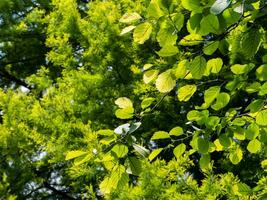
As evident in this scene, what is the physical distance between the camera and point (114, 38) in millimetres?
5137

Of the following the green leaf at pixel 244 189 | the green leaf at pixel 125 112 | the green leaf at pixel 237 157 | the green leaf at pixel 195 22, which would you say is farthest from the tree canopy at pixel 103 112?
the green leaf at pixel 195 22

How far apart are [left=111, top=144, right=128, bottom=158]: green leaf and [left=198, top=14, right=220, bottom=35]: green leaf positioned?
449 millimetres

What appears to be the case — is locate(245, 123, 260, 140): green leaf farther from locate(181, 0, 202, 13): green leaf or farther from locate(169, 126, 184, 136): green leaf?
locate(181, 0, 202, 13): green leaf

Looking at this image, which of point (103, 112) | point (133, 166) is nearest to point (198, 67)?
point (133, 166)

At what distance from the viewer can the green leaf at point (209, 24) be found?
1.39 metres

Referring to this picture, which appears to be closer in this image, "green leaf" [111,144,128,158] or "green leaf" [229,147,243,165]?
"green leaf" [111,144,128,158]

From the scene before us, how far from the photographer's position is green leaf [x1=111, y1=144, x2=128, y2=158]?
1.52m

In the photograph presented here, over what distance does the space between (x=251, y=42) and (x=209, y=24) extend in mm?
176

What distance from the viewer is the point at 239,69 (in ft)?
5.86

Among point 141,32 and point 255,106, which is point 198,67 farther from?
point 255,106

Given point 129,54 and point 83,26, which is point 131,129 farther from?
point 83,26

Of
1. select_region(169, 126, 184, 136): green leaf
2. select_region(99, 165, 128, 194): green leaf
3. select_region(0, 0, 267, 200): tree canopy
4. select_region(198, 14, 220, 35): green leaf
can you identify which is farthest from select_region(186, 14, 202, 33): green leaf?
select_region(0, 0, 267, 200): tree canopy

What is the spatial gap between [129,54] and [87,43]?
599 millimetres

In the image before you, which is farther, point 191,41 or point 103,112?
point 103,112
